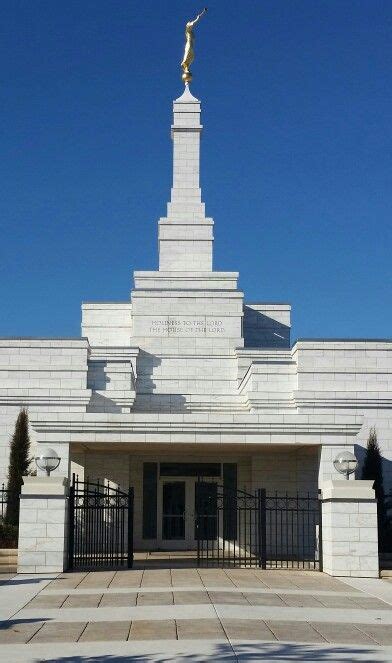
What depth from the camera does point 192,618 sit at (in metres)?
13.1

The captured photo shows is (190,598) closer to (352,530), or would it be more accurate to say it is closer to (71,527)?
(71,527)

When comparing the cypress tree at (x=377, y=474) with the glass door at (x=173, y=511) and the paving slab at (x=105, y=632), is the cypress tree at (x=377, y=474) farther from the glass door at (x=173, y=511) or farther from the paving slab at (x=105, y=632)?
the paving slab at (x=105, y=632)

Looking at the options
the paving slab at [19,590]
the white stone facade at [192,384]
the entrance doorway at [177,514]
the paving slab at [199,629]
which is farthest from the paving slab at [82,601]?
the entrance doorway at [177,514]

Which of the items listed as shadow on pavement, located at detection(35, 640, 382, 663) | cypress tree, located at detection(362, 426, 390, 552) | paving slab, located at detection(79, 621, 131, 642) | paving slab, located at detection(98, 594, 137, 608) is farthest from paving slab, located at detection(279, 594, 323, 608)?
cypress tree, located at detection(362, 426, 390, 552)

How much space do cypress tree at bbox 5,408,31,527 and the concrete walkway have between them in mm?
5711

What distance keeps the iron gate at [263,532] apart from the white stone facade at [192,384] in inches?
38.7

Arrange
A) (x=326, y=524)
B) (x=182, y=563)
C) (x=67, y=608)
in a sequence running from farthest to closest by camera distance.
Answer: (x=182, y=563) < (x=326, y=524) < (x=67, y=608)

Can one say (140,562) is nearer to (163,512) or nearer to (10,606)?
(163,512)

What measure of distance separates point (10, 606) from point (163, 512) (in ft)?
43.4

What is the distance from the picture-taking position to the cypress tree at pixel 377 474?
82.9 feet

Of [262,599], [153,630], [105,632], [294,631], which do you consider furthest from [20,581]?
[294,631]

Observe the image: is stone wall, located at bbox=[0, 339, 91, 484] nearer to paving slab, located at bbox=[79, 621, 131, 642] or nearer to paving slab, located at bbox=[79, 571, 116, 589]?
paving slab, located at bbox=[79, 571, 116, 589]

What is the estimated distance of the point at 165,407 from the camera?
1208 inches

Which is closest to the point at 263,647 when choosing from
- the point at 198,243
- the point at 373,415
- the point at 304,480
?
the point at 304,480
